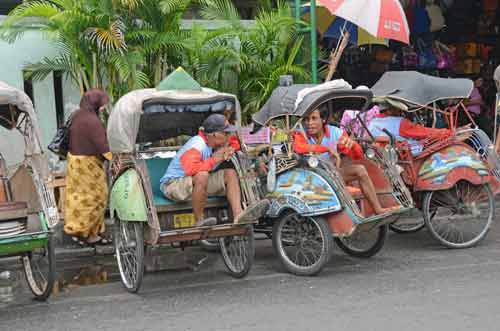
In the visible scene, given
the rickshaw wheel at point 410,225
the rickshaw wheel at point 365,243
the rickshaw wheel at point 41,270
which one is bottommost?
the rickshaw wheel at point 410,225

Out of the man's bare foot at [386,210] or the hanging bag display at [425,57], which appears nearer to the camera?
the man's bare foot at [386,210]

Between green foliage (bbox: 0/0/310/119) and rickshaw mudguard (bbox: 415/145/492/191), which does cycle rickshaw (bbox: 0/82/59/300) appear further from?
rickshaw mudguard (bbox: 415/145/492/191)

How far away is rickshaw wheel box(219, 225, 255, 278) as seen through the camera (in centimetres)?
678

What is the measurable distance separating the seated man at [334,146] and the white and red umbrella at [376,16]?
2.53 m

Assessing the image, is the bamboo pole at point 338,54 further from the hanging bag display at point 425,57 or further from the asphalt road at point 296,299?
the asphalt road at point 296,299

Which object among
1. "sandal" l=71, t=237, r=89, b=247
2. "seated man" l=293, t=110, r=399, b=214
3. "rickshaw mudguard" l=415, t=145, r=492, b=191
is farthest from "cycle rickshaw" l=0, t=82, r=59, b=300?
"rickshaw mudguard" l=415, t=145, r=492, b=191

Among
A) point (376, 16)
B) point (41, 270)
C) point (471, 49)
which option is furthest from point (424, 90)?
point (471, 49)

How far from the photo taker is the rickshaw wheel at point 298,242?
23.0 ft

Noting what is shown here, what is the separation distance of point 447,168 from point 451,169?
0.05 metres

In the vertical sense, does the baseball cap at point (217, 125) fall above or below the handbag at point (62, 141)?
above

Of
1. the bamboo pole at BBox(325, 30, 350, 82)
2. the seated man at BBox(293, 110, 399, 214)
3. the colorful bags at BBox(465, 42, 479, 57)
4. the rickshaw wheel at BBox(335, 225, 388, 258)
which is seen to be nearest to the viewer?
the seated man at BBox(293, 110, 399, 214)

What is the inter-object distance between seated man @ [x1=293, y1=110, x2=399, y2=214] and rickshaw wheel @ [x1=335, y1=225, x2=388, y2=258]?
452 mm

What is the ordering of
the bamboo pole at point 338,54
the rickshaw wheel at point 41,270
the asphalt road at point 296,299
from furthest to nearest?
the bamboo pole at point 338,54 < the rickshaw wheel at point 41,270 < the asphalt road at point 296,299

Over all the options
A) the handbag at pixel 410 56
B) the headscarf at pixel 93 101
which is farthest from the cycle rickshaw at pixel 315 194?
the handbag at pixel 410 56
